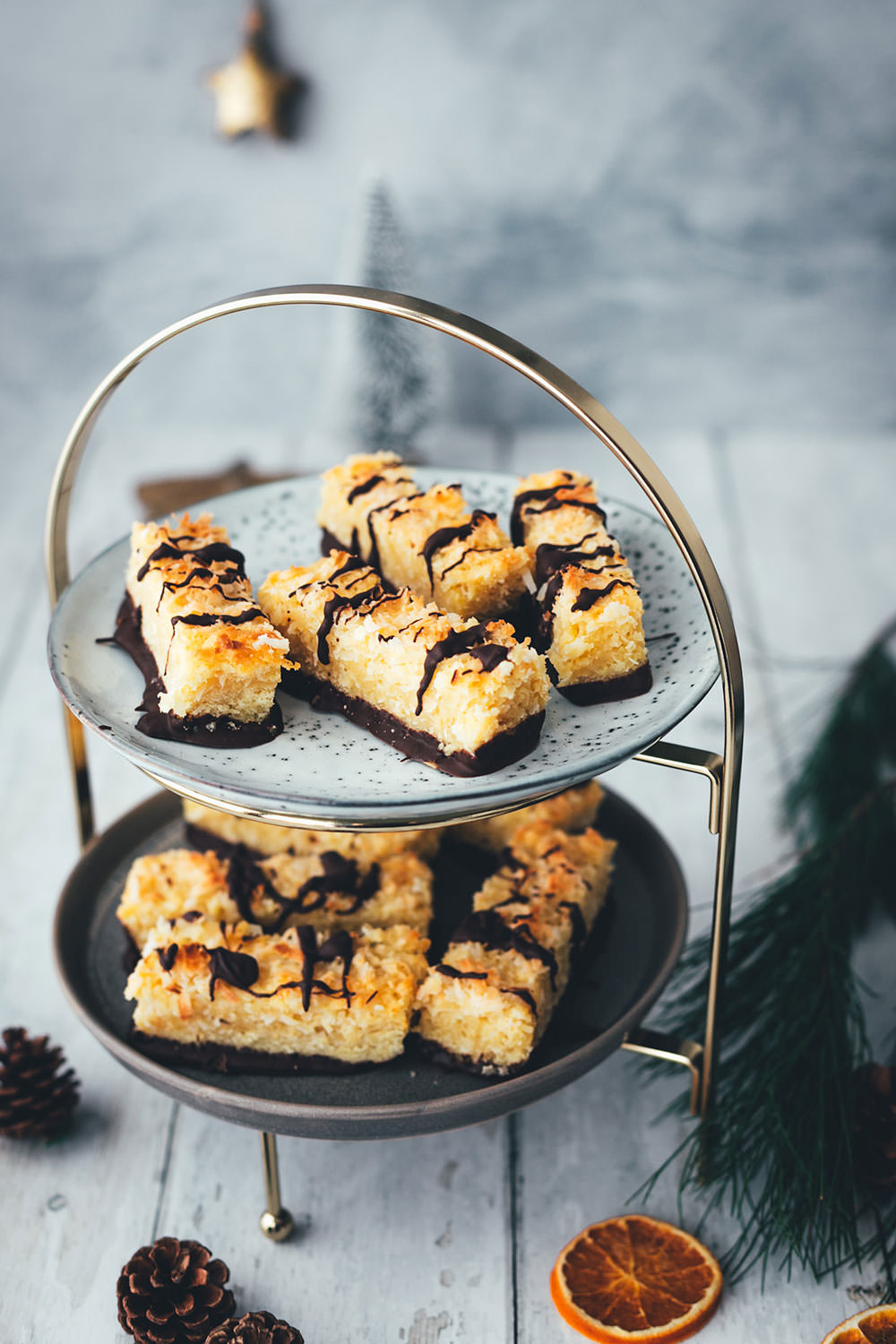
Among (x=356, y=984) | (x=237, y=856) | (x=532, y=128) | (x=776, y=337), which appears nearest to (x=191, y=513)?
(x=237, y=856)

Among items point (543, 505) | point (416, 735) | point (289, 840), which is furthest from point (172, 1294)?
point (543, 505)

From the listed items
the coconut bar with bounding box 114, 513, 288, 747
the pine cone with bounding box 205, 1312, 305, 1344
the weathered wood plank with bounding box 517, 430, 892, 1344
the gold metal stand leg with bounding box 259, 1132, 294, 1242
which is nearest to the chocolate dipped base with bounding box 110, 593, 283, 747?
the coconut bar with bounding box 114, 513, 288, 747

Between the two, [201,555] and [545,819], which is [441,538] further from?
[545,819]

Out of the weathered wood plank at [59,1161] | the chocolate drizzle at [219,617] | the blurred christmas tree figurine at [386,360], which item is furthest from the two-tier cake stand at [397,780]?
the blurred christmas tree figurine at [386,360]

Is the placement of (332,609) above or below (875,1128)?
above

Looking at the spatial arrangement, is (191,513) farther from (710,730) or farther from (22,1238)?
(710,730)

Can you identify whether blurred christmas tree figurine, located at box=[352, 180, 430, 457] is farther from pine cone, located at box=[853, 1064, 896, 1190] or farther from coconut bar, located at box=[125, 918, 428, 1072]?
pine cone, located at box=[853, 1064, 896, 1190]
